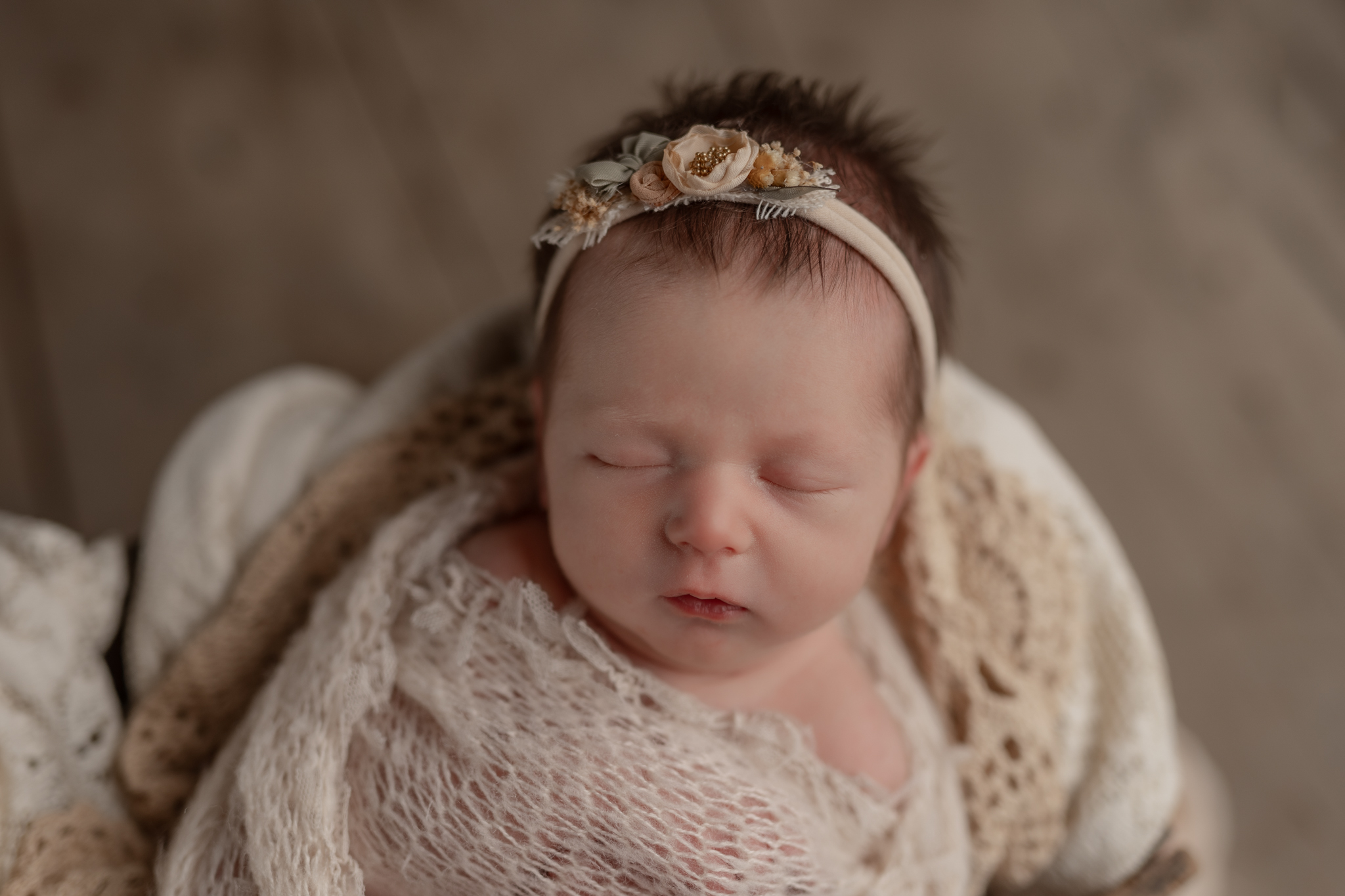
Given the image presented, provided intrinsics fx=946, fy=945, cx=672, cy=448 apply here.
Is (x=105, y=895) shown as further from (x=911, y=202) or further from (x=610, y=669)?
(x=911, y=202)

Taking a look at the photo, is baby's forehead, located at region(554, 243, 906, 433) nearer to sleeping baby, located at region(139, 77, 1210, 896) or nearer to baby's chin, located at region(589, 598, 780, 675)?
sleeping baby, located at region(139, 77, 1210, 896)

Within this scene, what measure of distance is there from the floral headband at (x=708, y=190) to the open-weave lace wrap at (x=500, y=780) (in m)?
0.35

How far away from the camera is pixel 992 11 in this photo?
1.76m

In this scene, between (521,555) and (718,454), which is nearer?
(718,454)

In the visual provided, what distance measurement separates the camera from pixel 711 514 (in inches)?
30.5

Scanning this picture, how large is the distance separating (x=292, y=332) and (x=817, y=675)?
1.05m

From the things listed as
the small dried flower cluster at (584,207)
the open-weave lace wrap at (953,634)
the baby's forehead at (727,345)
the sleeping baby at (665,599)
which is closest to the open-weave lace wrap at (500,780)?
the sleeping baby at (665,599)

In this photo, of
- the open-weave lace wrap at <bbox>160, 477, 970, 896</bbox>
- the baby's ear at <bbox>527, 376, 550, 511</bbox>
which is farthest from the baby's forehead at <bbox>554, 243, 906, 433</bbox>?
the open-weave lace wrap at <bbox>160, 477, 970, 896</bbox>

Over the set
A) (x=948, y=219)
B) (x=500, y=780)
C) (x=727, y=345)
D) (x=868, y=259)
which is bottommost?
(x=500, y=780)

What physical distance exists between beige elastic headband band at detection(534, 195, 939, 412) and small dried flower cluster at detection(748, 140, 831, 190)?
2cm

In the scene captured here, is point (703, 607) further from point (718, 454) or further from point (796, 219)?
point (796, 219)

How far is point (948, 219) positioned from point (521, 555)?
1.05 m

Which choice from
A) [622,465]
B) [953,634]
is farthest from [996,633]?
[622,465]

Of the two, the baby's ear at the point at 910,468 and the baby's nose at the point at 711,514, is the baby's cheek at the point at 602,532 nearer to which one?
the baby's nose at the point at 711,514
